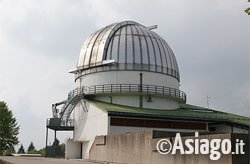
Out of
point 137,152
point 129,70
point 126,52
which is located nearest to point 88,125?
point 129,70

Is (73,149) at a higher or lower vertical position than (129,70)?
lower

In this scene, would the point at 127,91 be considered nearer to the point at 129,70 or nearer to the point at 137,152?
the point at 129,70

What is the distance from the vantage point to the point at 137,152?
78.8 feet

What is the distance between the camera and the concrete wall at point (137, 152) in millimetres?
17328

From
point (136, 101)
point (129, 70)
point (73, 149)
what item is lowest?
point (73, 149)

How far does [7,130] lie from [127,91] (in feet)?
78.3

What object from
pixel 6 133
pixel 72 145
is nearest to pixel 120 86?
pixel 72 145

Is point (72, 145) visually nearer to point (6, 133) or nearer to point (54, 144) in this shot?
point (54, 144)

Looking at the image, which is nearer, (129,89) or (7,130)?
(129,89)

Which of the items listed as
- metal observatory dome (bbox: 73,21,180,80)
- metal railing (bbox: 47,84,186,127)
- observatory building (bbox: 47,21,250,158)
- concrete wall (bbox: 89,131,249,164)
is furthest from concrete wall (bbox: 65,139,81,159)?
concrete wall (bbox: 89,131,249,164)

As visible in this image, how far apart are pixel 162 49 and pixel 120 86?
7627 mm

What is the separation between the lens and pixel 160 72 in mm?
46188

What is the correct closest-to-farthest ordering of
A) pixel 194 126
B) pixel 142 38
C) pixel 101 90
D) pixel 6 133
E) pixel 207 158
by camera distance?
pixel 207 158
pixel 194 126
pixel 101 90
pixel 142 38
pixel 6 133

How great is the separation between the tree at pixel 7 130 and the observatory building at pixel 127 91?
44.8ft
